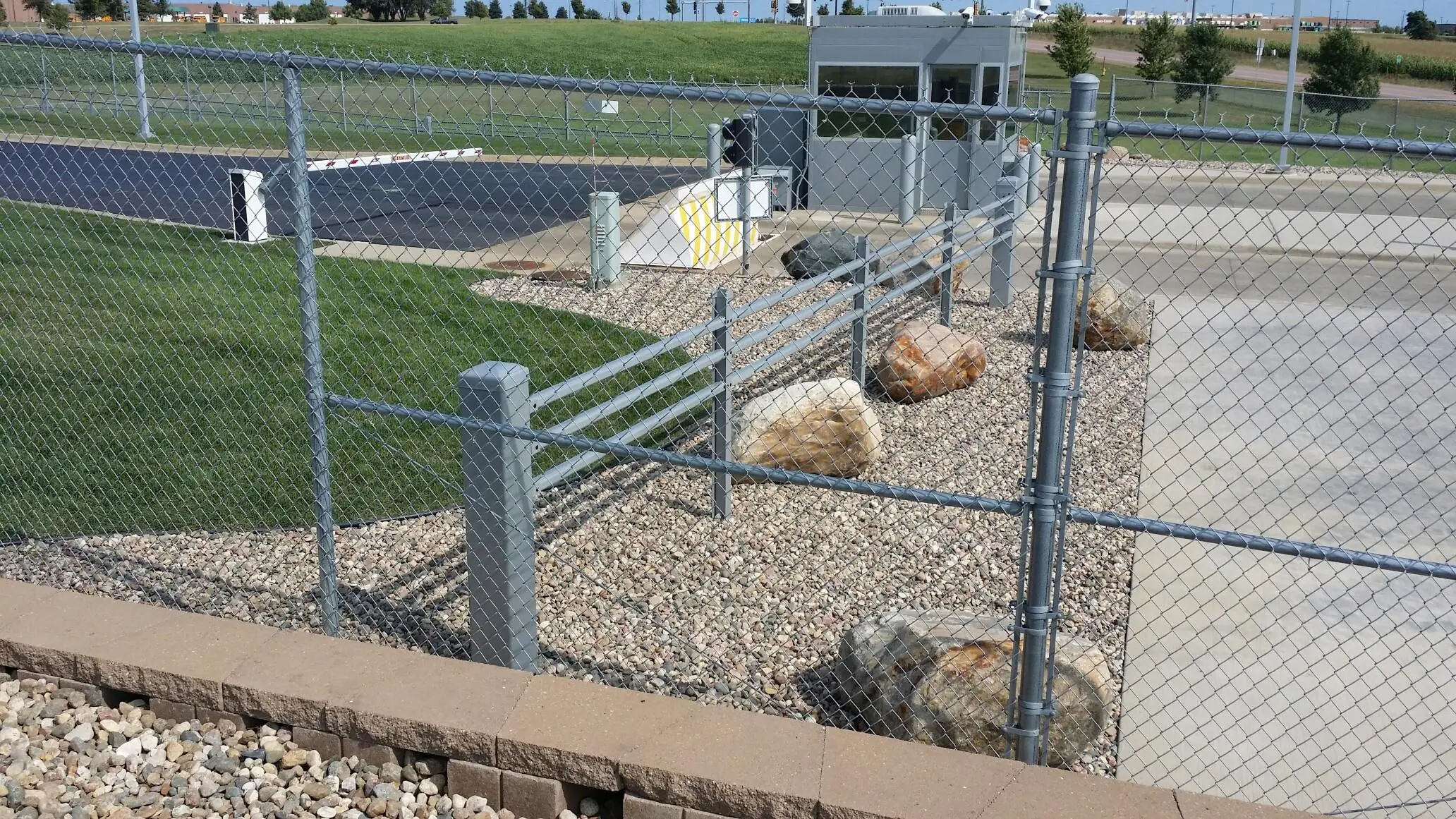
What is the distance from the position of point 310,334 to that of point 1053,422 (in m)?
2.46

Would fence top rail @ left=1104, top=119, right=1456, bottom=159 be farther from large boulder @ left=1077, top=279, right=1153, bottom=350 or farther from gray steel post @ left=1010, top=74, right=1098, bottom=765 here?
large boulder @ left=1077, top=279, right=1153, bottom=350

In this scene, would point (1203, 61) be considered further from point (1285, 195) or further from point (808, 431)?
point (808, 431)

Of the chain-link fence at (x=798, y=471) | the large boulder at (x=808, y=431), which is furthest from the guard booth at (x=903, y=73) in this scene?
the large boulder at (x=808, y=431)

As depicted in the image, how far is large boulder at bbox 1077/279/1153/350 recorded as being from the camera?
9.99 meters

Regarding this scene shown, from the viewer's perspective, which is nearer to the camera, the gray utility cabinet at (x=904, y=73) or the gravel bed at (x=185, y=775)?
the gravel bed at (x=185, y=775)

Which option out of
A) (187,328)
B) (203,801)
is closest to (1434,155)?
(203,801)

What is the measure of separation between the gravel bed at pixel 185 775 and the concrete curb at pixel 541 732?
65 millimetres

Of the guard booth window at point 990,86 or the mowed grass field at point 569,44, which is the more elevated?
the mowed grass field at point 569,44

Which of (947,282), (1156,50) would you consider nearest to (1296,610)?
(947,282)

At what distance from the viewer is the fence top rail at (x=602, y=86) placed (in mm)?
3318

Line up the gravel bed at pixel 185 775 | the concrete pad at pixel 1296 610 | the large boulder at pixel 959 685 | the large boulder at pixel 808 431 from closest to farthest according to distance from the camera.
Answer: the gravel bed at pixel 185 775 → the large boulder at pixel 959 685 → the concrete pad at pixel 1296 610 → the large boulder at pixel 808 431

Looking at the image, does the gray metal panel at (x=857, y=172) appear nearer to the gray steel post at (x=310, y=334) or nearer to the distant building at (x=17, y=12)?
the gray steel post at (x=310, y=334)

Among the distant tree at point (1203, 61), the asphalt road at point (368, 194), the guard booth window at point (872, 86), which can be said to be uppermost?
the distant tree at point (1203, 61)

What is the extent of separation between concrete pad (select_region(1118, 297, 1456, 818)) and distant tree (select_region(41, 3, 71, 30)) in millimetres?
63551
